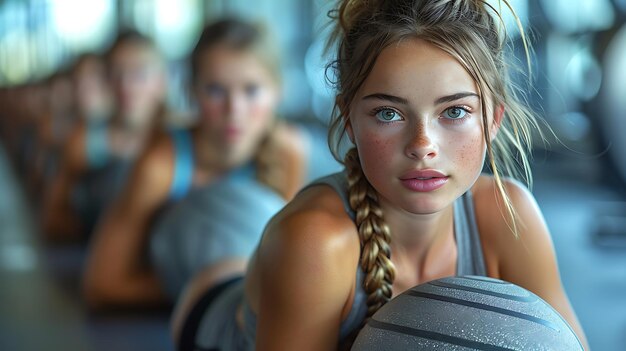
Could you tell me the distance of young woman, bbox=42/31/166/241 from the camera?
3.49 m

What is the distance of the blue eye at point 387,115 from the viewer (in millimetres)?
1031

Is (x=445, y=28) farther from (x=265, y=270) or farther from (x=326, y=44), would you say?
(x=265, y=270)

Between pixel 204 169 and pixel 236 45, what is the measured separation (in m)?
0.34

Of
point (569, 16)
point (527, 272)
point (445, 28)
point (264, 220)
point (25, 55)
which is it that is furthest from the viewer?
point (25, 55)

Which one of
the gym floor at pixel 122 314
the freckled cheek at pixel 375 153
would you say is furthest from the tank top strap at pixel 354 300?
the gym floor at pixel 122 314

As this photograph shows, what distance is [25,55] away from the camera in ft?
66.7

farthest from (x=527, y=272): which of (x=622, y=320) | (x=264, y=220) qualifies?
(x=622, y=320)

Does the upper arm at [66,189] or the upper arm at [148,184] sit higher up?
the upper arm at [148,184]

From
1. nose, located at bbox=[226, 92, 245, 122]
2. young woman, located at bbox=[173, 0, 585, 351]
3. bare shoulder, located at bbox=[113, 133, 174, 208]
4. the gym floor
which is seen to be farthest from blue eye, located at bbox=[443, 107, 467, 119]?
bare shoulder, located at bbox=[113, 133, 174, 208]

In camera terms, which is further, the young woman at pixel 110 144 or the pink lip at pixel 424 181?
the young woman at pixel 110 144

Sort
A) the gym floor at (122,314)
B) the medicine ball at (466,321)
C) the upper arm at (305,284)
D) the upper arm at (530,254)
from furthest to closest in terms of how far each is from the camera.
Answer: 1. the gym floor at (122,314)
2. the upper arm at (530,254)
3. the upper arm at (305,284)
4. the medicine ball at (466,321)

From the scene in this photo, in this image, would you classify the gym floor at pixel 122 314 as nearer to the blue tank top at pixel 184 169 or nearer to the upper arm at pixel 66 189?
the upper arm at pixel 66 189

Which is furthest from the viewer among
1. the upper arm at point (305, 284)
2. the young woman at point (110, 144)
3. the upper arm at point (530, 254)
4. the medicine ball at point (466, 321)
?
the young woman at point (110, 144)

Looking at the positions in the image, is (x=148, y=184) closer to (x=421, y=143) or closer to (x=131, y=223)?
(x=131, y=223)
